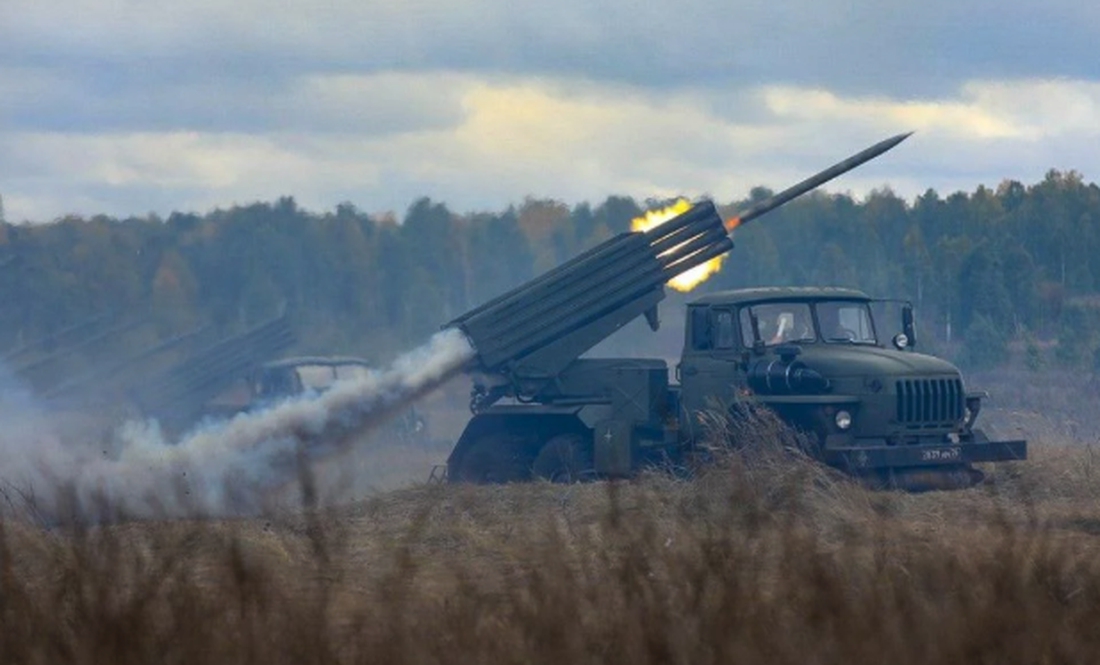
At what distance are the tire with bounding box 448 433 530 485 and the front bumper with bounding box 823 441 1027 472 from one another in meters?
4.03

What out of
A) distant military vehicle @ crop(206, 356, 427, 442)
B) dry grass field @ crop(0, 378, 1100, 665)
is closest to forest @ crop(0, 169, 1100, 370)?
distant military vehicle @ crop(206, 356, 427, 442)

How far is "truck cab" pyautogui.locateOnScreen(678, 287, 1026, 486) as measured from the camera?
18828 mm

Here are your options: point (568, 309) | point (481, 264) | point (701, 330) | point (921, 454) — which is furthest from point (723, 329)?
point (481, 264)

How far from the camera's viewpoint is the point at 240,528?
49.5 ft

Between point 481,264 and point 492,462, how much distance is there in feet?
124

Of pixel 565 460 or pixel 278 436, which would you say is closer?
pixel 565 460

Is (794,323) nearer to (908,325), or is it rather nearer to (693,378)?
(693,378)

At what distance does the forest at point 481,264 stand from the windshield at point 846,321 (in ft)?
67.9

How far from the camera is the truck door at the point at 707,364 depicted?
782 inches

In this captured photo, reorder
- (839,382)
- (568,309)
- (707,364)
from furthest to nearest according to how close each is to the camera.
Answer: (568,309)
(707,364)
(839,382)

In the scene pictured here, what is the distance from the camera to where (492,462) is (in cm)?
2152

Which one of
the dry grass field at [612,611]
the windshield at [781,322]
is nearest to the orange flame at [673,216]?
the windshield at [781,322]

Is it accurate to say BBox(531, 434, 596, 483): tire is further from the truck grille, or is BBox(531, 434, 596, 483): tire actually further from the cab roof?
the truck grille

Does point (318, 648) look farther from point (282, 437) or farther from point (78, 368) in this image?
point (78, 368)
